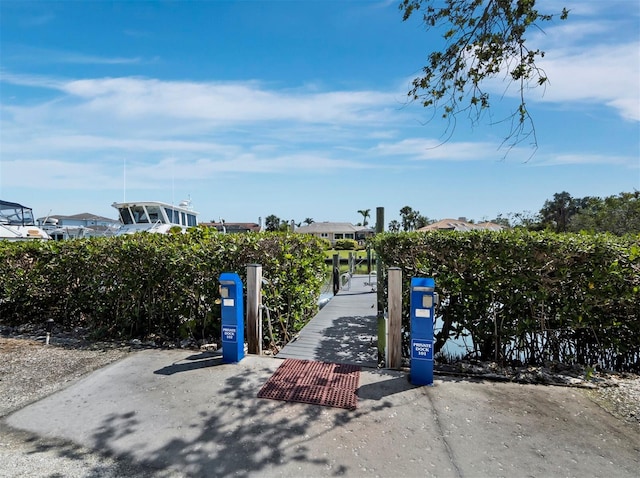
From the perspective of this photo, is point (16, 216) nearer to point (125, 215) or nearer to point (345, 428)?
point (125, 215)

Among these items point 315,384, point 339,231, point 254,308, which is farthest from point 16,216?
point 339,231

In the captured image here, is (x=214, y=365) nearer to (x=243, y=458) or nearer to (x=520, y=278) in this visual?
(x=243, y=458)

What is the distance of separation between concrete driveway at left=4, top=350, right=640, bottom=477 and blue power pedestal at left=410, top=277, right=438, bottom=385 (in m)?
0.16

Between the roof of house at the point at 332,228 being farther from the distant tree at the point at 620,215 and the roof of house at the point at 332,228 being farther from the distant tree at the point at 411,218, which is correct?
the distant tree at the point at 620,215

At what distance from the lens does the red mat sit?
11.1ft

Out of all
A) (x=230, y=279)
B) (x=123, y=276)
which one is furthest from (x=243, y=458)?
(x=123, y=276)

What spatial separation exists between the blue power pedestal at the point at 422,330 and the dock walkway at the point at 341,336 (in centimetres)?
71

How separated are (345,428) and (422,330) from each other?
1301 millimetres

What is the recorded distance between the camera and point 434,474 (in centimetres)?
237

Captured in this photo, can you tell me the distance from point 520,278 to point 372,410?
2.26 meters

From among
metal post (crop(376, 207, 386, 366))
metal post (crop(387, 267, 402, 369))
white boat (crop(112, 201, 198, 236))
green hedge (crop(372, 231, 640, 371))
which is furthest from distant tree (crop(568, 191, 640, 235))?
white boat (crop(112, 201, 198, 236))

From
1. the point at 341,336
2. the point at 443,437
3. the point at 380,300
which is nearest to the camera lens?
the point at 443,437

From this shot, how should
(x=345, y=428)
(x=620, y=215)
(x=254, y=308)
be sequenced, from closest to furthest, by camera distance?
(x=345, y=428) < (x=254, y=308) < (x=620, y=215)

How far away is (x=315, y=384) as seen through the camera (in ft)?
12.2
